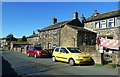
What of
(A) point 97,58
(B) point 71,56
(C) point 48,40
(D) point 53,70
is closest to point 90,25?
(C) point 48,40

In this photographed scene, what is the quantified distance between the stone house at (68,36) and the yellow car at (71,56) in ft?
29.1

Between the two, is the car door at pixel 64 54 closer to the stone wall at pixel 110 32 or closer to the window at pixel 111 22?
the stone wall at pixel 110 32

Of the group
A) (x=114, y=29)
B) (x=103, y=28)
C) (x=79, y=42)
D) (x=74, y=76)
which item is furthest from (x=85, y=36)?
(x=74, y=76)

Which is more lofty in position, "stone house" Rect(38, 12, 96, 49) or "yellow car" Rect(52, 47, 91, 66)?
"stone house" Rect(38, 12, 96, 49)

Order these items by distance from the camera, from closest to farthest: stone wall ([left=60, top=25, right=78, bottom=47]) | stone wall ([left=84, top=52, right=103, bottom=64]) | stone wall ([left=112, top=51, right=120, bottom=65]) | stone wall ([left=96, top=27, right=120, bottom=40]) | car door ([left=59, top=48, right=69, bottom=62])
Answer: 1. stone wall ([left=112, top=51, right=120, bottom=65])
2. stone wall ([left=84, top=52, right=103, bottom=64])
3. car door ([left=59, top=48, right=69, bottom=62])
4. stone wall ([left=96, top=27, right=120, bottom=40])
5. stone wall ([left=60, top=25, right=78, bottom=47])

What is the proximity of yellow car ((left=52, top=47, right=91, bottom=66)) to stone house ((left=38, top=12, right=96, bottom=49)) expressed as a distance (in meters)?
8.87

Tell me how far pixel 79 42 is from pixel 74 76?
15.1 metres

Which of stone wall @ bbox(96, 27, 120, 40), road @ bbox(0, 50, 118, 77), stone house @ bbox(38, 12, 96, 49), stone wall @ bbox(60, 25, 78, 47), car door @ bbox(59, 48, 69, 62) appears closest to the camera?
road @ bbox(0, 50, 118, 77)

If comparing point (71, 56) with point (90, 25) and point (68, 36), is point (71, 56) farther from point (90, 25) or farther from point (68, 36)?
point (90, 25)

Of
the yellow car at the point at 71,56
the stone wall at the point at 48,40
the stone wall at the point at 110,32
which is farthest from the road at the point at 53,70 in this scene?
the stone wall at the point at 48,40

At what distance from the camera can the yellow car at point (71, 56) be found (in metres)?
10.4

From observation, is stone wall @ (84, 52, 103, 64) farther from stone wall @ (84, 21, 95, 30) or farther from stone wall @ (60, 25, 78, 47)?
stone wall @ (84, 21, 95, 30)

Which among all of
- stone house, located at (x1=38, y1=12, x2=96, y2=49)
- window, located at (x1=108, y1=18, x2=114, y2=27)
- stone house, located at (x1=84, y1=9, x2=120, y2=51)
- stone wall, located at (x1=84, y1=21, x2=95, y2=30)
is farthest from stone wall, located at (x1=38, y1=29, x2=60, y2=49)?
window, located at (x1=108, y1=18, x2=114, y2=27)

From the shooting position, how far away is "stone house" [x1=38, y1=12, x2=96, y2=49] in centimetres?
2197
